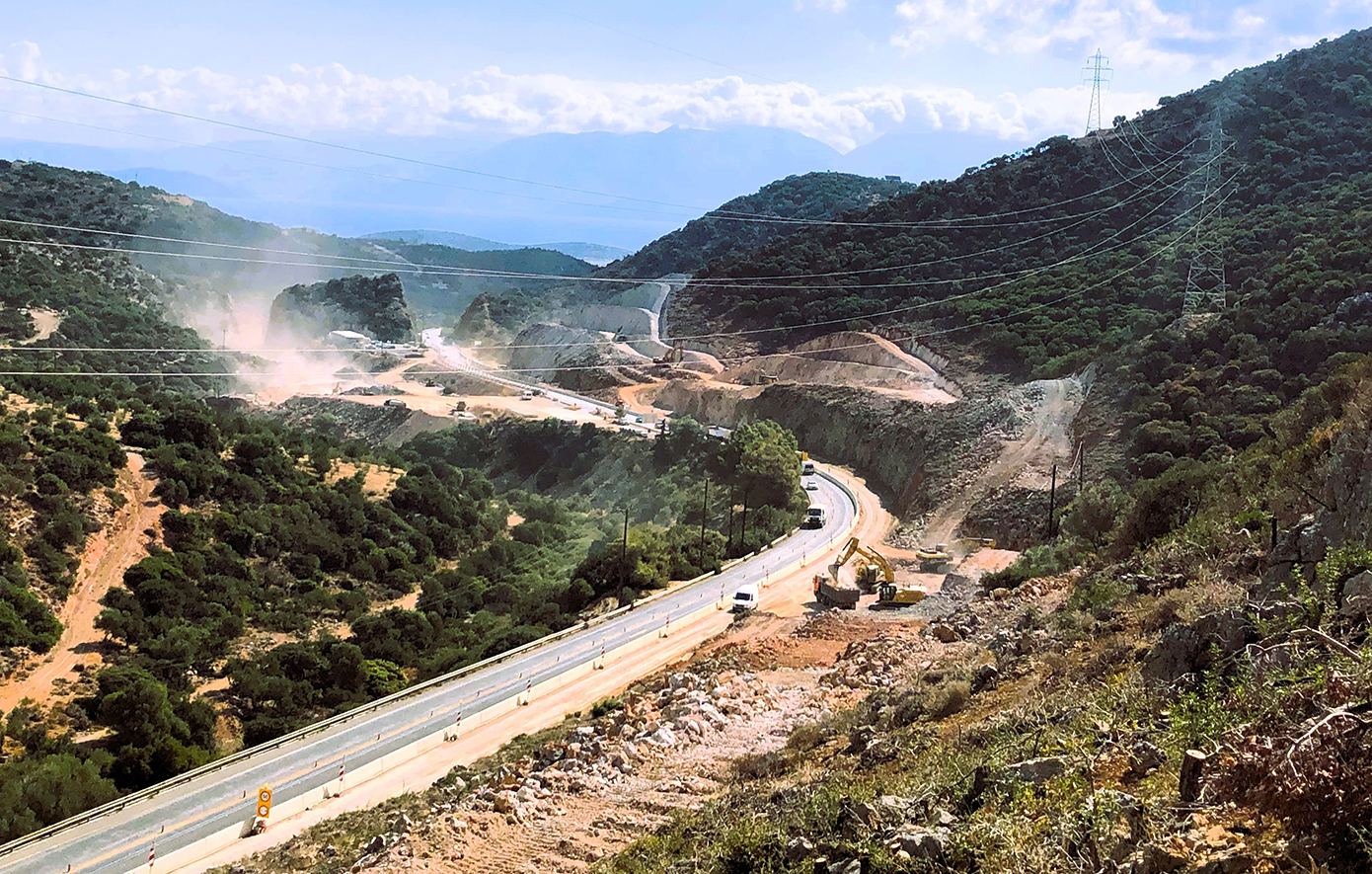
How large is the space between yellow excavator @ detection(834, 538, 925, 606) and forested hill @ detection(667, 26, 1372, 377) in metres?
27.1

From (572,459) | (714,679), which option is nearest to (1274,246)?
(572,459)

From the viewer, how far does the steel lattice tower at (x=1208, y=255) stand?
57.7 metres

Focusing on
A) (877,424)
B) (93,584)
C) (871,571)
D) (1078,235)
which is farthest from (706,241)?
(93,584)

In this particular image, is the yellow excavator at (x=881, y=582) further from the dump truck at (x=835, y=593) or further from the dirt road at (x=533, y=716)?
the dirt road at (x=533, y=716)

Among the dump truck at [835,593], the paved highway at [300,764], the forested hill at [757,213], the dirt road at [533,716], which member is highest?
the forested hill at [757,213]

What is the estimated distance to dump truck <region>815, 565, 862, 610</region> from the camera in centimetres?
3538

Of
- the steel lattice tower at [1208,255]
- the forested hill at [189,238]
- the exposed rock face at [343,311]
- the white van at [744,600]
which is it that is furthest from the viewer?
the exposed rock face at [343,311]

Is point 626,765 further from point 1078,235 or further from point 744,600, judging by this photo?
point 1078,235

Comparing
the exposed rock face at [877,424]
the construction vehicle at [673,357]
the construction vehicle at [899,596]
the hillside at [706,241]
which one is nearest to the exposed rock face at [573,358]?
the construction vehicle at [673,357]

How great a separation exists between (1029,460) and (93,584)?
40738 mm

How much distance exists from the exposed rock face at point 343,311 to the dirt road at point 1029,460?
8697cm

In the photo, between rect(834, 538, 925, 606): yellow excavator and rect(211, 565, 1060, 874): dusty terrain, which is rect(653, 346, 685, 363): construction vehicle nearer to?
rect(834, 538, 925, 606): yellow excavator

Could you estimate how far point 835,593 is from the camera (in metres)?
36.0

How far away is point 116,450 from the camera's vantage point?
131 ft
